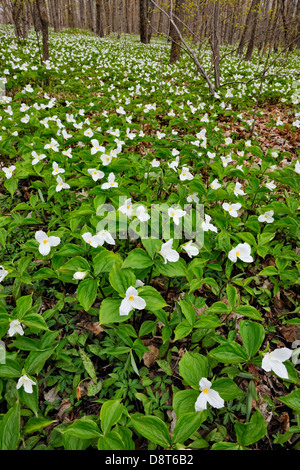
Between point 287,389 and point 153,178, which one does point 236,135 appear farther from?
point 287,389

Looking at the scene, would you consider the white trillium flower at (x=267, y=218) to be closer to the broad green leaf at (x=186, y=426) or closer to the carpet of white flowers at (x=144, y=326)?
the carpet of white flowers at (x=144, y=326)

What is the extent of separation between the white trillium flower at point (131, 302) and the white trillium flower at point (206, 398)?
1.42 feet

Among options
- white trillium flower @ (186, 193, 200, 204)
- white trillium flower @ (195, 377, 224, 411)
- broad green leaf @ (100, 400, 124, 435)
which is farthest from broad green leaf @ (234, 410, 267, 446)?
white trillium flower @ (186, 193, 200, 204)

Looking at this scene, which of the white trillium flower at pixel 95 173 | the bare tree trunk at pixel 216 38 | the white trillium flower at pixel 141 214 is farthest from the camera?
the bare tree trunk at pixel 216 38

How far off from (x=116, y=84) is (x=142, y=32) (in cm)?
1234

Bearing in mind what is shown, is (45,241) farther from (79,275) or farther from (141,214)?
(141,214)

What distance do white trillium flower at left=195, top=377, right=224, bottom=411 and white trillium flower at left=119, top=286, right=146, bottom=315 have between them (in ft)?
1.42

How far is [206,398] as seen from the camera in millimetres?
1183

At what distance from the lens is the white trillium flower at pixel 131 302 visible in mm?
1298

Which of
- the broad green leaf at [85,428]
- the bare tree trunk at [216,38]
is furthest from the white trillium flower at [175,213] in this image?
the bare tree trunk at [216,38]

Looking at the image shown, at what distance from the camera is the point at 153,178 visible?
113 inches

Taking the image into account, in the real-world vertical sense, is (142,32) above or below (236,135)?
above

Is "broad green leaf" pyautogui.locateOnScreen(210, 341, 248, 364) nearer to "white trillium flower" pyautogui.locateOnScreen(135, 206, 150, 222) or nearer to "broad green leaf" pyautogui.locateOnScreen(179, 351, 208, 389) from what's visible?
"broad green leaf" pyautogui.locateOnScreen(179, 351, 208, 389)
